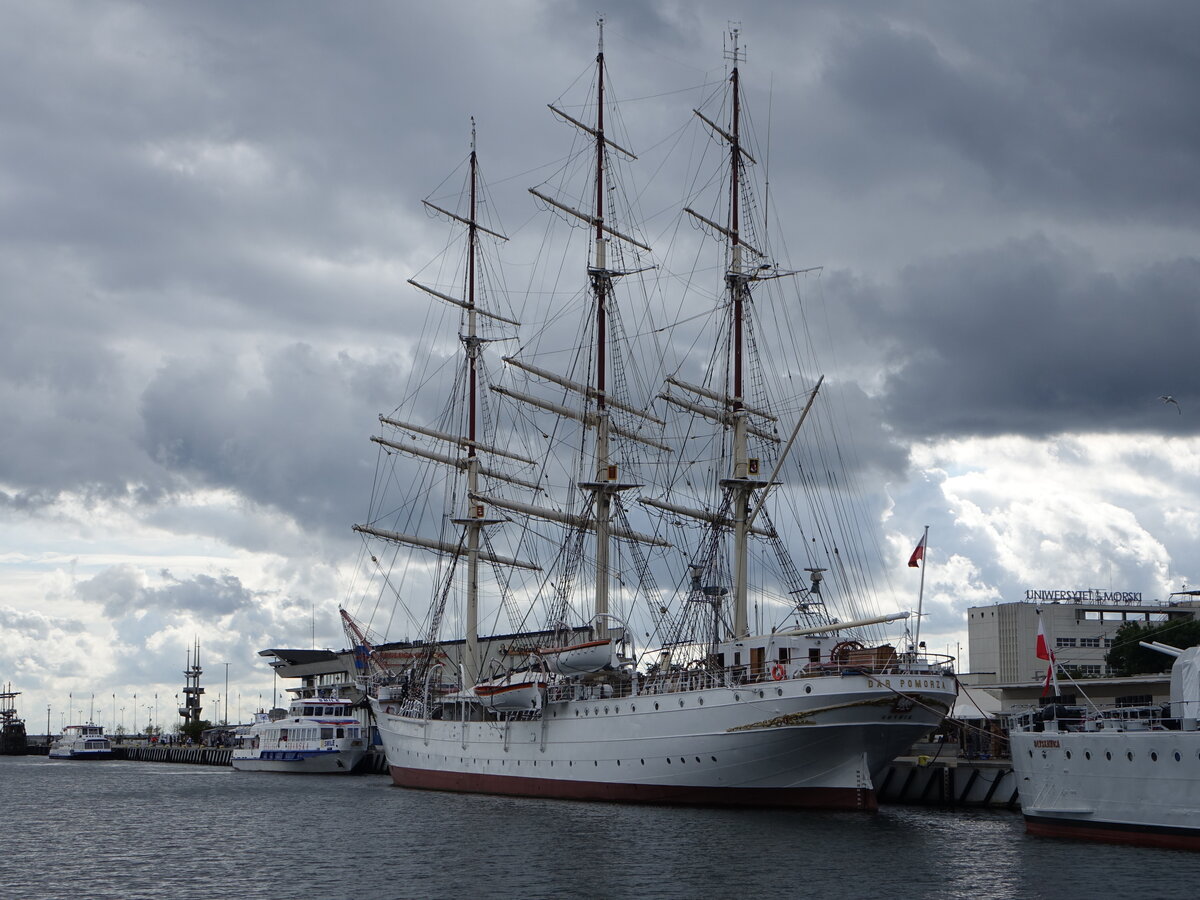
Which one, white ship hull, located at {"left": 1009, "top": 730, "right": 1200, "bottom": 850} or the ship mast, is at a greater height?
the ship mast

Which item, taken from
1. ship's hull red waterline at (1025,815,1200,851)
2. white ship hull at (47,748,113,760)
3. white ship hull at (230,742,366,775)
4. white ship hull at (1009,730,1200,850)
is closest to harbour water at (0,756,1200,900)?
ship's hull red waterline at (1025,815,1200,851)

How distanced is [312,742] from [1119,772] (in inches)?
2859

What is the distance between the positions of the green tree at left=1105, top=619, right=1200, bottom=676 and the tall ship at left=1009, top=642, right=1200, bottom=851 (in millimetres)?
60129

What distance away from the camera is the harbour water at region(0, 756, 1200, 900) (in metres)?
37.1

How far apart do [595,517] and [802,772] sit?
25.0 meters

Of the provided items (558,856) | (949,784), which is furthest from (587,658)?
(558,856)

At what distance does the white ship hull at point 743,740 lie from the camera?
174 ft

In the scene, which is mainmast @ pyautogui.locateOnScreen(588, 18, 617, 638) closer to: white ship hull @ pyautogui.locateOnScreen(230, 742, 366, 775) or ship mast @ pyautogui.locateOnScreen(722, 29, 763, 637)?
ship mast @ pyautogui.locateOnScreen(722, 29, 763, 637)

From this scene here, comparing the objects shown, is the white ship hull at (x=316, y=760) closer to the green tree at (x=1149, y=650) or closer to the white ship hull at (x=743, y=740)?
the white ship hull at (x=743, y=740)

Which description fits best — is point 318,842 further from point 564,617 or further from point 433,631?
point 433,631

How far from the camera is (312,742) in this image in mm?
102812

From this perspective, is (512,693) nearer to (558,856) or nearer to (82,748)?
(558,856)

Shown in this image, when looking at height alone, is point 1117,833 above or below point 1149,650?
below

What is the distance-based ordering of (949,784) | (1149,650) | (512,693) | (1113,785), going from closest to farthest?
(1113,785) → (949,784) → (512,693) → (1149,650)
